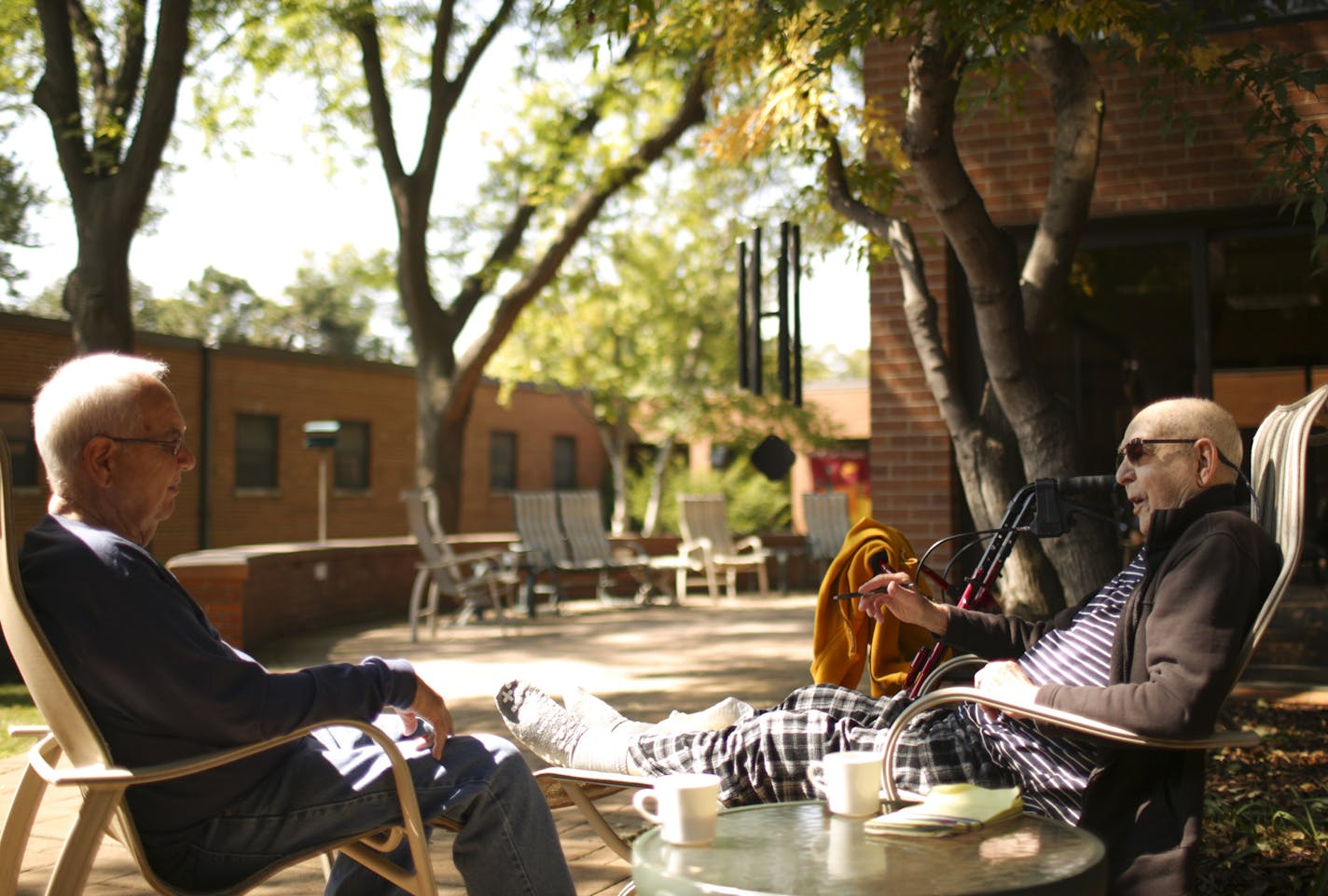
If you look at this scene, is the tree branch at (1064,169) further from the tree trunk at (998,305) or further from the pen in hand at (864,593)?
the pen in hand at (864,593)

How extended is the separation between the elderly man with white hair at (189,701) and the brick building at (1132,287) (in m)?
4.88

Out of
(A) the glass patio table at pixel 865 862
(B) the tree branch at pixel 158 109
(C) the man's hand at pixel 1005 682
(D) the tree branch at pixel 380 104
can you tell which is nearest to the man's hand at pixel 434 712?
(A) the glass patio table at pixel 865 862

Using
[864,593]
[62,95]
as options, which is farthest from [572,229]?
[864,593]

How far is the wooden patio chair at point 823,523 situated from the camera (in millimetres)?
15023

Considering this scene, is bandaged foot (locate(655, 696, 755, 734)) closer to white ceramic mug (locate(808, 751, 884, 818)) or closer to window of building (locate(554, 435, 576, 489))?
white ceramic mug (locate(808, 751, 884, 818))

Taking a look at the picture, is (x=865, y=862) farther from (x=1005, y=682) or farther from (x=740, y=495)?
(x=740, y=495)

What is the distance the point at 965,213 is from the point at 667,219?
21.7 m

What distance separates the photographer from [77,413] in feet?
7.39

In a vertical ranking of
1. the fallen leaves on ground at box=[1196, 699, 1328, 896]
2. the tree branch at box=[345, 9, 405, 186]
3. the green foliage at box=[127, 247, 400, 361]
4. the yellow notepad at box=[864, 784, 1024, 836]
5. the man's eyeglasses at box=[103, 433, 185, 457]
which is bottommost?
the fallen leaves on ground at box=[1196, 699, 1328, 896]

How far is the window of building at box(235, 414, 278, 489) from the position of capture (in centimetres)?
2234

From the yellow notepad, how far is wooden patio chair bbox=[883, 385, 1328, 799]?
0.65 feet

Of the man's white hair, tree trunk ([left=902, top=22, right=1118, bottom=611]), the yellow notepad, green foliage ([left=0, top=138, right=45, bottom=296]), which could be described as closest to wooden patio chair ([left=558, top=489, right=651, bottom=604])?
green foliage ([left=0, top=138, right=45, bottom=296])

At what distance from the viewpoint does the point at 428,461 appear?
1338 cm

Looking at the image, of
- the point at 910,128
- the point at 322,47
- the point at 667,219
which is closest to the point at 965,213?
the point at 910,128
